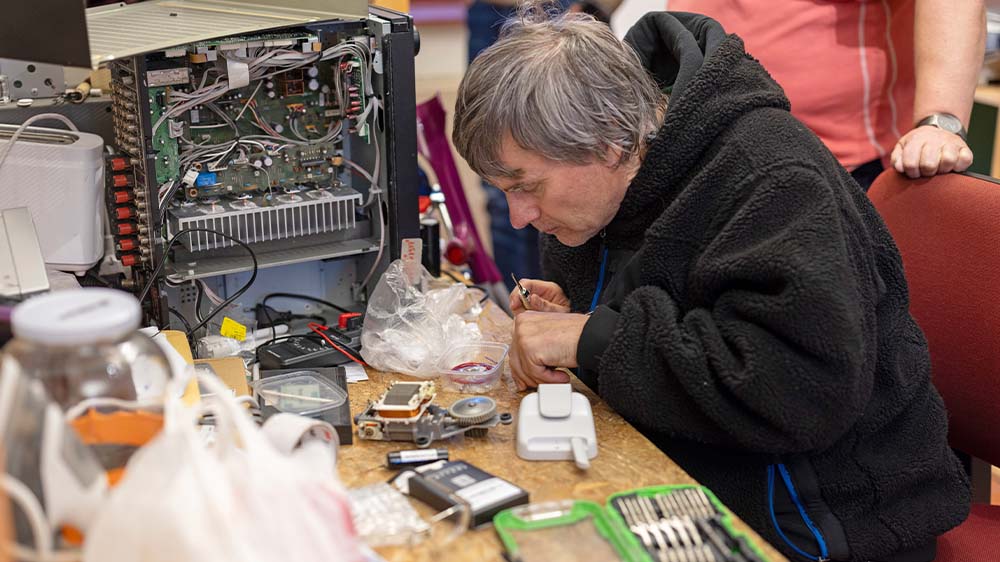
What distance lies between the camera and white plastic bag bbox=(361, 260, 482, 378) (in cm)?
150

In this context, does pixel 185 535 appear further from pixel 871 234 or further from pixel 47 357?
pixel 871 234

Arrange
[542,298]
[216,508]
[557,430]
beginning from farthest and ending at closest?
[542,298] < [557,430] < [216,508]

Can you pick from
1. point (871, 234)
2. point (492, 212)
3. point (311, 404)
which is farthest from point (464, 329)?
point (492, 212)

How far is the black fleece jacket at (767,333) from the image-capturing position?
117 cm

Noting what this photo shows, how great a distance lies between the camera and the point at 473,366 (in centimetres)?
147

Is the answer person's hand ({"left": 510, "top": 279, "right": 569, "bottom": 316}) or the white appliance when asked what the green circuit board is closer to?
the white appliance

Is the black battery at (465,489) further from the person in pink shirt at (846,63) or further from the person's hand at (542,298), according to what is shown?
the person in pink shirt at (846,63)

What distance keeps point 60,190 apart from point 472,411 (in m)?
0.74

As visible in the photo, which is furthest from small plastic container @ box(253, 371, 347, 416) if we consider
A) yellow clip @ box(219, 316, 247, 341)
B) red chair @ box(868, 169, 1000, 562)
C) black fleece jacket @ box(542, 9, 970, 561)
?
red chair @ box(868, 169, 1000, 562)

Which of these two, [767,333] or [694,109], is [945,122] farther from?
[767,333]

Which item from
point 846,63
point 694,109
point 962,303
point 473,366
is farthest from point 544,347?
point 846,63

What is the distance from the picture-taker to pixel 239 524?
30.3 inches

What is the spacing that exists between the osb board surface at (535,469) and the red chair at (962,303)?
52 centimetres

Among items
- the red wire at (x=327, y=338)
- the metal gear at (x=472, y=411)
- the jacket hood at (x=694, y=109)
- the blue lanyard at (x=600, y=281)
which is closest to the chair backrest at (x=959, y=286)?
the jacket hood at (x=694, y=109)
